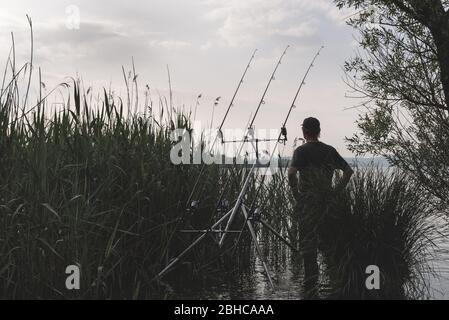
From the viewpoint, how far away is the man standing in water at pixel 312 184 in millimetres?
7070

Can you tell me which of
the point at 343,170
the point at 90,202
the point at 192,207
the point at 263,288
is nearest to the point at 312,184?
the point at 343,170

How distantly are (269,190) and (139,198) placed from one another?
10.0 feet

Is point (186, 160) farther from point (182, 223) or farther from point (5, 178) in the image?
point (5, 178)

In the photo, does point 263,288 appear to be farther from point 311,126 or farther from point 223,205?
point 311,126

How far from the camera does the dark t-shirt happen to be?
7.46 metres

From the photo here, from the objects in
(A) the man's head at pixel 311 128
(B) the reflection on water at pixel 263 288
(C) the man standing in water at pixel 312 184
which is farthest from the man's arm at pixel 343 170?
(B) the reflection on water at pixel 263 288

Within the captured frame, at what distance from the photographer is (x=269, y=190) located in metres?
9.38

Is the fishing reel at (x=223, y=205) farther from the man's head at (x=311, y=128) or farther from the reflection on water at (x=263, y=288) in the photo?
the man's head at (x=311, y=128)

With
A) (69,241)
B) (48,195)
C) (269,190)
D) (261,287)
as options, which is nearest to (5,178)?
(48,195)

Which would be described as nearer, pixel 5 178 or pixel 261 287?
pixel 5 178

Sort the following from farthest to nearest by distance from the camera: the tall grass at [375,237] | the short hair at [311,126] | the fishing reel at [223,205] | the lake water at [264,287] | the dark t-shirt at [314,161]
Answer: the short hair at [311,126] → the dark t-shirt at [314,161] → the fishing reel at [223,205] → the lake water at [264,287] → the tall grass at [375,237]

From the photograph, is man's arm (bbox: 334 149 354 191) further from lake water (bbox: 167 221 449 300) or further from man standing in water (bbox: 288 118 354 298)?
lake water (bbox: 167 221 449 300)

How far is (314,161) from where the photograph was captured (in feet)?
25.4

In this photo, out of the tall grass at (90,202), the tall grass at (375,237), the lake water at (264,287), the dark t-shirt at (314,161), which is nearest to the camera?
the tall grass at (90,202)
